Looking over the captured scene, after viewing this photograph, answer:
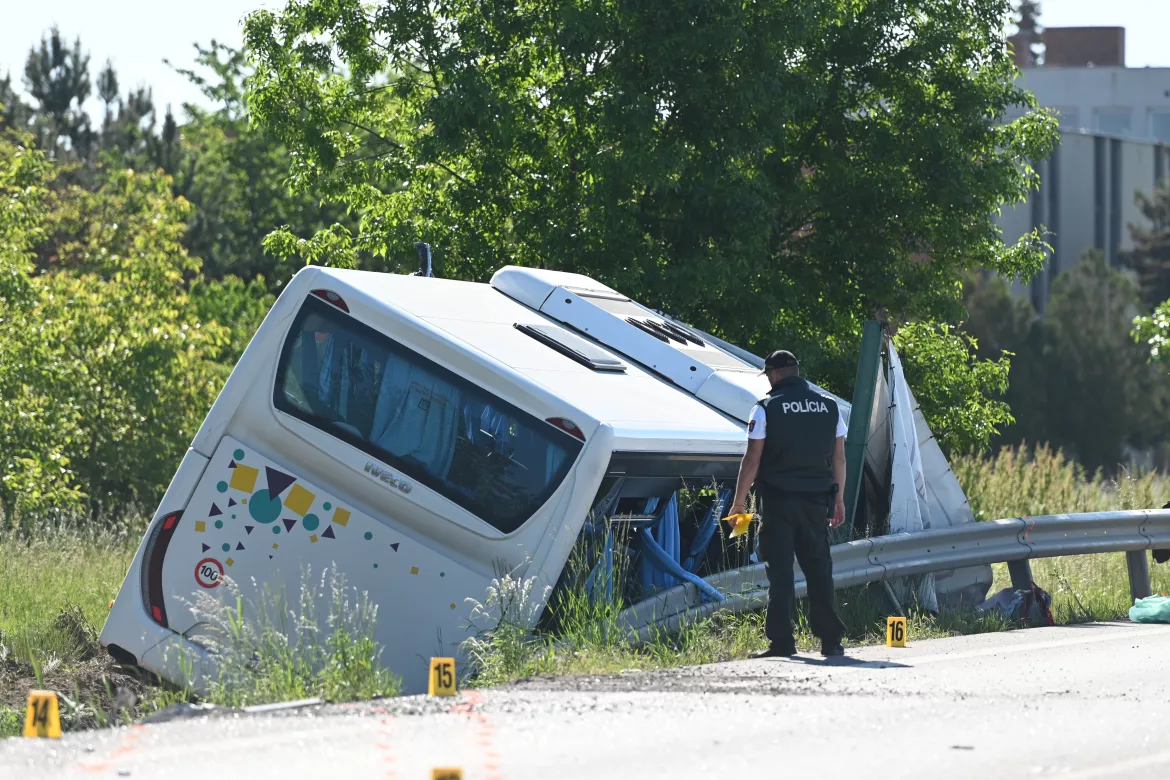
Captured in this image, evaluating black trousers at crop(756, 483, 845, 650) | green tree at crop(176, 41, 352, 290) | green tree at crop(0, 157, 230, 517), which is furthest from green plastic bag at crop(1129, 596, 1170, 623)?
green tree at crop(176, 41, 352, 290)

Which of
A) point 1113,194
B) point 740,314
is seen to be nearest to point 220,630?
point 740,314

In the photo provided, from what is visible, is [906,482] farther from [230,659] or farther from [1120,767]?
[1120,767]

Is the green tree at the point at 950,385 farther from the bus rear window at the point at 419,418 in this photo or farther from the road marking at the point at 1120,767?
the road marking at the point at 1120,767

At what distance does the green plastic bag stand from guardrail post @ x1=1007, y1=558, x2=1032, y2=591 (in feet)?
2.36

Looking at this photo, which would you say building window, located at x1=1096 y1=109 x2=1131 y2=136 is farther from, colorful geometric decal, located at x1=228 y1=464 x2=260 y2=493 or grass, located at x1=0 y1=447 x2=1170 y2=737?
colorful geometric decal, located at x1=228 y1=464 x2=260 y2=493

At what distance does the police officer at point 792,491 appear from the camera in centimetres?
831

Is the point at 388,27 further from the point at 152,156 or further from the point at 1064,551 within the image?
the point at 152,156

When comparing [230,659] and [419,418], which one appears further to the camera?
[419,418]

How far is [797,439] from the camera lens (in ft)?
27.3

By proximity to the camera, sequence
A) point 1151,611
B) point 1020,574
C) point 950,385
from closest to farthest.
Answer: point 1151,611 < point 1020,574 < point 950,385

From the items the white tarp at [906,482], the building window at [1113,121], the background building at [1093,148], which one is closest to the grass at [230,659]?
the white tarp at [906,482]

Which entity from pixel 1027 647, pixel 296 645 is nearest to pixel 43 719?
pixel 296 645

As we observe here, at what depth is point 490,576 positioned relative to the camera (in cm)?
806

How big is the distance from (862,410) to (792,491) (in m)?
1.96
